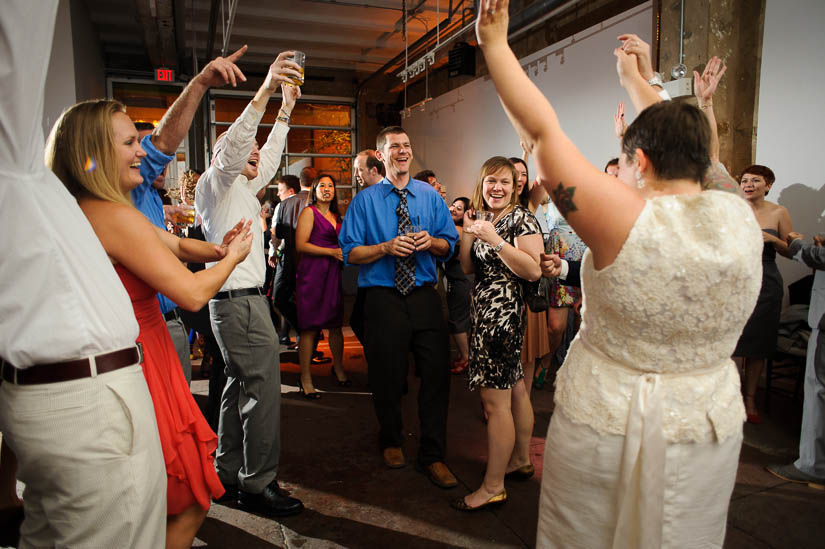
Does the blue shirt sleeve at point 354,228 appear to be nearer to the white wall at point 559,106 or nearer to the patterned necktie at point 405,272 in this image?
the patterned necktie at point 405,272

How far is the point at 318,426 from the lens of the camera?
136 inches

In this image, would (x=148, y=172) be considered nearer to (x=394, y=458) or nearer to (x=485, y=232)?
(x=485, y=232)

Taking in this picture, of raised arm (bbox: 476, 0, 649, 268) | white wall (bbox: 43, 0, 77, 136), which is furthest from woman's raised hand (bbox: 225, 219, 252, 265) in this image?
white wall (bbox: 43, 0, 77, 136)

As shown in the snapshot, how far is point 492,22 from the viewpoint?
1.11 m

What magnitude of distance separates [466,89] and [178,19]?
4.21 metres

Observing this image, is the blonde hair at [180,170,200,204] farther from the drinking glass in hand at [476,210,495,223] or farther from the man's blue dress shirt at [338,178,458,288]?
the drinking glass in hand at [476,210,495,223]

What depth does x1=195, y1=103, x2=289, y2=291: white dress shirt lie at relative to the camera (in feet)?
7.02

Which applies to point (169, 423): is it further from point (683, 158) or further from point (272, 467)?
point (683, 158)

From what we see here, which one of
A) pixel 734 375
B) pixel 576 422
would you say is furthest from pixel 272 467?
pixel 734 375

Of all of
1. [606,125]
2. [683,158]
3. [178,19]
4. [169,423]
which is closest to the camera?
[683,158]

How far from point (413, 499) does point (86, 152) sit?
2.03 meters

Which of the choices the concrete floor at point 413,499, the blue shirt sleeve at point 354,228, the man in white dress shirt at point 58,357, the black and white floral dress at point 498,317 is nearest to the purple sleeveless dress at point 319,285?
the concrete floor at point 413,499

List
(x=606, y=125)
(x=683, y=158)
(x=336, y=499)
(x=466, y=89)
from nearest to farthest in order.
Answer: (x=683, y=158) → (x=336, y=499) → (x=606, y=125) → (x=466, y=89)

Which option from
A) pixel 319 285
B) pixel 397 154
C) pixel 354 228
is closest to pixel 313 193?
pixel 319 285
